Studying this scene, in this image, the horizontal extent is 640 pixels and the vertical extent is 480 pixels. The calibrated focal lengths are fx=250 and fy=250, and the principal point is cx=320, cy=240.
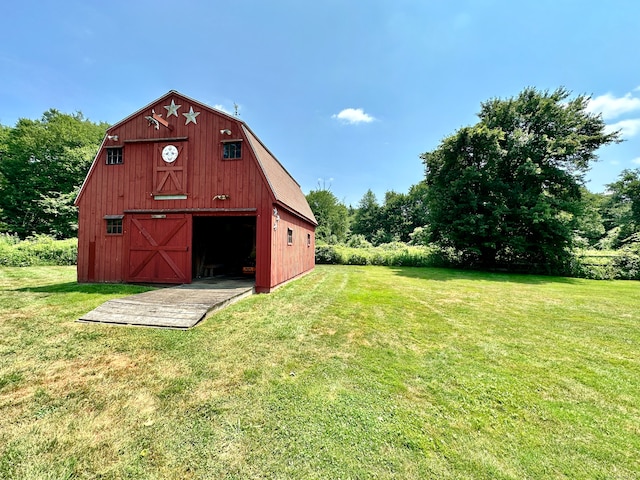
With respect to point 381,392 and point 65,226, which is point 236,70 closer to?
point 381,392

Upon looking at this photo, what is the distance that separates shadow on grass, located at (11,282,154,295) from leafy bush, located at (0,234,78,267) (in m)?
9.15

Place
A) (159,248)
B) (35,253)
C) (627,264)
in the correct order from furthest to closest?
1. (35,253)
2. (627,264)
3. (159,248)

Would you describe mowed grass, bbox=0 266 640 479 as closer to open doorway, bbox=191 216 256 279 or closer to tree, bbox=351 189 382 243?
open doorway, bbox=191 216 256 279

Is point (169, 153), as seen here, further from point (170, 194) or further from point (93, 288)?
point (93, 288)

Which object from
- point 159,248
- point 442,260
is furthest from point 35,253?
point 442,260

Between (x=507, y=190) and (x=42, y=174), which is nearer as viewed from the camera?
(x=507, y=190)

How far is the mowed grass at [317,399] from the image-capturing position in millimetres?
1816

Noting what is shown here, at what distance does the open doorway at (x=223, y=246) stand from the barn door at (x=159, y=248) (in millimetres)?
971

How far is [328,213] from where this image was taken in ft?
105

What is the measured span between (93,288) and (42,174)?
23.6 m

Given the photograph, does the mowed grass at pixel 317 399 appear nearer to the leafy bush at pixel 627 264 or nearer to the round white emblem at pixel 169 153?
the round white emblem at pixel 169 153

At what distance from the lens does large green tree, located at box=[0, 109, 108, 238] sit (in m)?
20.6

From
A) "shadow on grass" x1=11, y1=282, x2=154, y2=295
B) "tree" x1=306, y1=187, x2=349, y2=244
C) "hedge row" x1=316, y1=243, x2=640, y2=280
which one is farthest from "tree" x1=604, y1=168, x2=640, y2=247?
"shadow on grass" x1=11, y1=282, x2=154, y2=295

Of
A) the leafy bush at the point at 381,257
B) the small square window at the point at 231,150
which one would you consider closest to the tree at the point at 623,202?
the leafy bush at the point at 381,257
